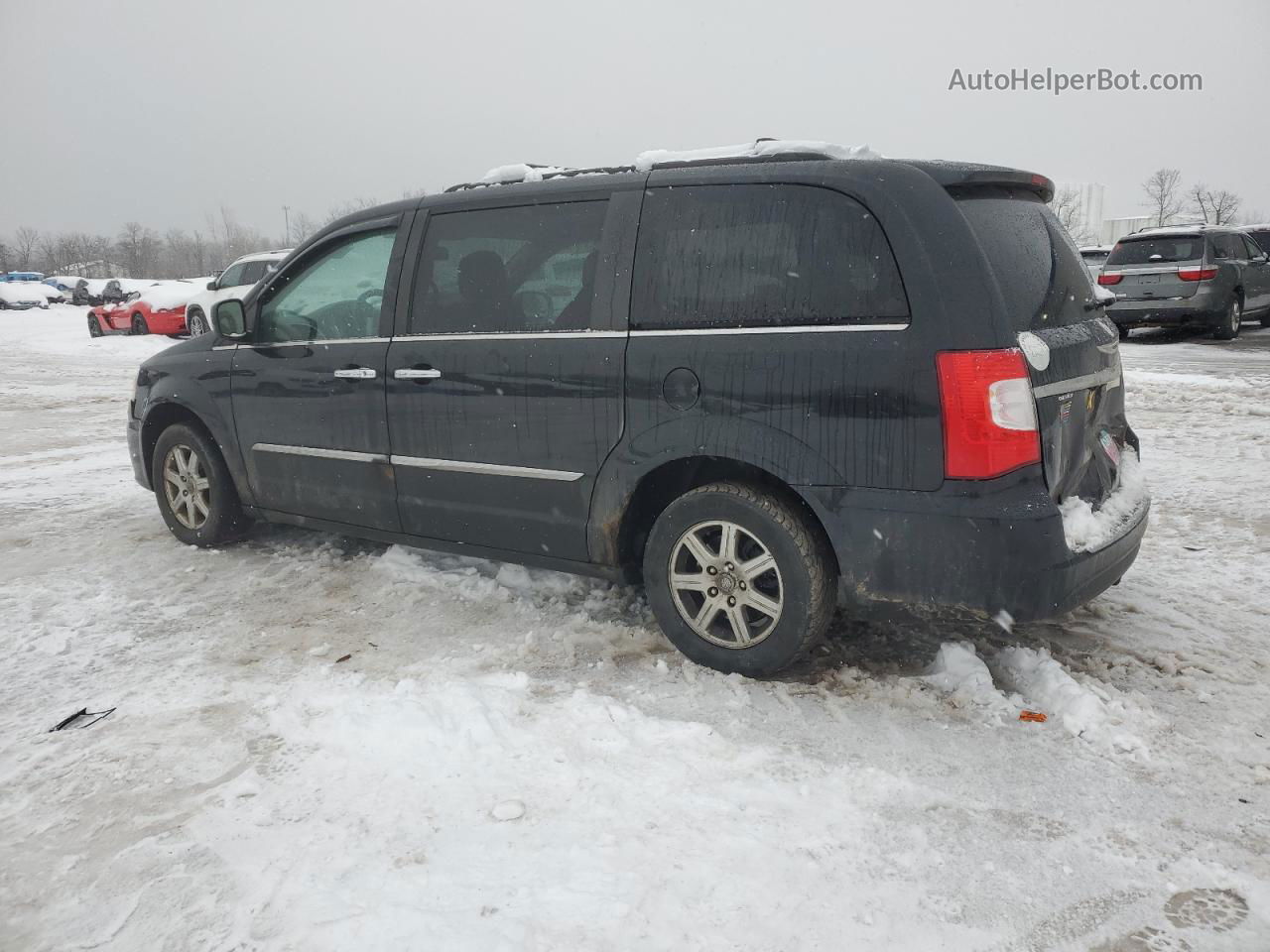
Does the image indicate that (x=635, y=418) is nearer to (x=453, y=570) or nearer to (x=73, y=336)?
(x=453, y=570)

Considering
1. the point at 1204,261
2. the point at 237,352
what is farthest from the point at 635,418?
the point at 1204,261

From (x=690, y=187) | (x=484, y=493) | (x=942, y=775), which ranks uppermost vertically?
(x=690, y=187)

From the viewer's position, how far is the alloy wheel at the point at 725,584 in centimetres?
320

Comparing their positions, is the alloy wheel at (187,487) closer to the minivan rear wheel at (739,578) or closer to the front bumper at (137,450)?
the front bumper at (137,450)

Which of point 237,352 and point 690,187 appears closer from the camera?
point 690,187

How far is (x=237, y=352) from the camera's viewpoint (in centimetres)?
477

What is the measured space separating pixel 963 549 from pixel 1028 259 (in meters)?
1.08

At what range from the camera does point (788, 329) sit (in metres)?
3.04

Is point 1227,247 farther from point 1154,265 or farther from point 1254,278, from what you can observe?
point 1154,265

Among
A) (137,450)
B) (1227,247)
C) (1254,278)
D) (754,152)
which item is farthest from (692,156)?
(1254,278)

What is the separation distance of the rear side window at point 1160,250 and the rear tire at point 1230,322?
4.50 feet

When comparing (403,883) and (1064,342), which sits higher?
(1064,342)

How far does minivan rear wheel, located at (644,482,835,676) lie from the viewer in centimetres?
311

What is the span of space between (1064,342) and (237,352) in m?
4.00
